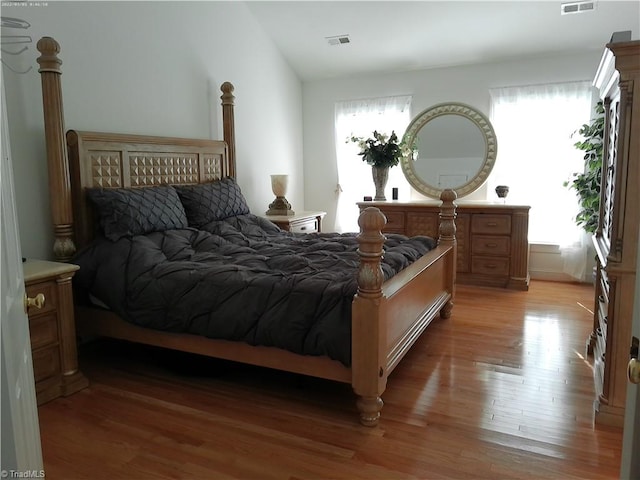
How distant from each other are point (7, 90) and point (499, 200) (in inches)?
177

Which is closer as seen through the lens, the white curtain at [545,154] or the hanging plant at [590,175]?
the hanging plant at [590,175]

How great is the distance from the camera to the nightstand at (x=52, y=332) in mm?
2561

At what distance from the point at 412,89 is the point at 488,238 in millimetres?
1934

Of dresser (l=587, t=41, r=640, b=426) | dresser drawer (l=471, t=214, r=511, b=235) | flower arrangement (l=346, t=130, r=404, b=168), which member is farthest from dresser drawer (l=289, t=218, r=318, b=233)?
dresser (l=587, t=41, r=640, b=426)

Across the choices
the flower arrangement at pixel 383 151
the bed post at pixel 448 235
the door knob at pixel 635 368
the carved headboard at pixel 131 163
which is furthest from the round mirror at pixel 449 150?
the door knob at pixel 635 368

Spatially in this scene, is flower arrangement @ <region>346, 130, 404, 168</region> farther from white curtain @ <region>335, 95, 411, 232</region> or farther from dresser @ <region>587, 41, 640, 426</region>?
dresser @ <region>587, 41, 640, 426</region>

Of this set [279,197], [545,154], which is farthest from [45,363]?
[545,154]

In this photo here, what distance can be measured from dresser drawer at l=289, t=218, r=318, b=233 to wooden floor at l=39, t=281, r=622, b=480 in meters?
1.92

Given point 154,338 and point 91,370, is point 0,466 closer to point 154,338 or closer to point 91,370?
point 154,338

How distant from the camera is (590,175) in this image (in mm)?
4629

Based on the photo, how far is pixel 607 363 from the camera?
7.72 feet

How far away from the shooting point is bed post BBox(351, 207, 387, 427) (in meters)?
2.24

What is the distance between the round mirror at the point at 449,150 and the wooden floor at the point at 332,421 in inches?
98.5

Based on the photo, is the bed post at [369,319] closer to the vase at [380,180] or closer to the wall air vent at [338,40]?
the vase at [380,180]
